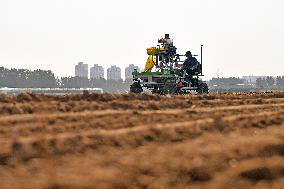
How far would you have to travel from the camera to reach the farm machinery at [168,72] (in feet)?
78.3

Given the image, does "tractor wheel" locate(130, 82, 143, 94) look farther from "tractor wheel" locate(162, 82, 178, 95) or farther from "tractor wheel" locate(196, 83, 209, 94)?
"tractor wheel" locate(196, 83, 209, 94)

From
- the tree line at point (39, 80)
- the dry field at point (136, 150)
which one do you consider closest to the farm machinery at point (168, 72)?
the dry field at point (136, 150)

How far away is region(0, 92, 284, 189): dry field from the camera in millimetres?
4723

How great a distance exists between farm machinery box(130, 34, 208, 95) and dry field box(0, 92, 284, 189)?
14307 millimetres

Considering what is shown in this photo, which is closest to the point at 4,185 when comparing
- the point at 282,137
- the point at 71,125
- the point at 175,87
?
the point at 71,125

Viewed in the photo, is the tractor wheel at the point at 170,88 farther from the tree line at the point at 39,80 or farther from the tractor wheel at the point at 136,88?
the tree line at the point at 39,80

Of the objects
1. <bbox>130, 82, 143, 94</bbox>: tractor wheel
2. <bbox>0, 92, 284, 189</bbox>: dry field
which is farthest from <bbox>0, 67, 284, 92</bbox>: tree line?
<bbox>0, 92, 284, 189</bbox>: dry field

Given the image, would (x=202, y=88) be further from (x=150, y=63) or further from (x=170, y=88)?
(x=150, y=63)

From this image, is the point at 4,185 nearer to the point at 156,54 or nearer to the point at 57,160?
the point at 57,160

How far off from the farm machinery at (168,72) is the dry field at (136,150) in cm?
1431

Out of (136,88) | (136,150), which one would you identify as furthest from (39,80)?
(136,150)

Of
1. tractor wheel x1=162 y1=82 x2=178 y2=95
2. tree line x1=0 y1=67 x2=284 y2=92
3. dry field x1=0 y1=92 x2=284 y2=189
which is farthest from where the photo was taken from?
tree line x1=0 y1=67 x2=284 y2=92

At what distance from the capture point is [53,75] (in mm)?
113062

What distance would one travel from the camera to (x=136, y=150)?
6.04 m
